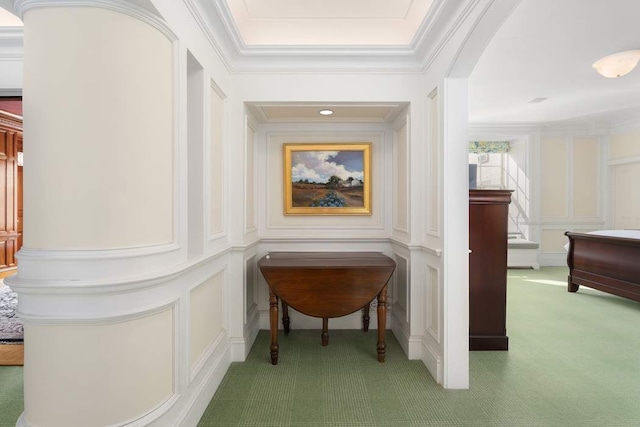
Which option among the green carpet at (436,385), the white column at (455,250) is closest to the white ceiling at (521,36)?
the white column at (455,250)

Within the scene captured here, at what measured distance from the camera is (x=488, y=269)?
9.93 ft

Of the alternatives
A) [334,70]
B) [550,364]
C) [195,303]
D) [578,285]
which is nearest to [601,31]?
[334,70]

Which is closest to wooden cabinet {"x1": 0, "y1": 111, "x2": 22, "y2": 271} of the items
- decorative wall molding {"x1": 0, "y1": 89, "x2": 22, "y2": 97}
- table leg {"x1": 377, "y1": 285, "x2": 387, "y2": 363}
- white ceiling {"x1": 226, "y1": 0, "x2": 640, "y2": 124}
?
decorative wall molding {"x1": 0, "y1": 89, "x2": 22, "y2": 97}

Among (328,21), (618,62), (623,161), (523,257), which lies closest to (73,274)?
(328,21)

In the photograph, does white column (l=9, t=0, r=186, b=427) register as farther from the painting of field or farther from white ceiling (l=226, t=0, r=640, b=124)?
the painting of field

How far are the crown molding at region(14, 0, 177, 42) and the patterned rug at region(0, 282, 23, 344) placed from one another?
2.77 m

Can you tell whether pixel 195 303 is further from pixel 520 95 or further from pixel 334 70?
pixel 520 95

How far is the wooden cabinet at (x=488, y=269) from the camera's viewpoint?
3.01m

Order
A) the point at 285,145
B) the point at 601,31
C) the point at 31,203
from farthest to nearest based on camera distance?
1. the point at 285,145
2. the point at 601,31
3. the point at 31,203

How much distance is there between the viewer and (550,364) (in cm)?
276

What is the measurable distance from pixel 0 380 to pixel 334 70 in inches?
133

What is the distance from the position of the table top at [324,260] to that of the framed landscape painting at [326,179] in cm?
47

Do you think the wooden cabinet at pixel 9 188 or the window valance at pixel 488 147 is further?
the window valance at pixel 488 147

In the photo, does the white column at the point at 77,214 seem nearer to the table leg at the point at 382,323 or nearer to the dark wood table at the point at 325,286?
the dark wood table at the point at 325,286
